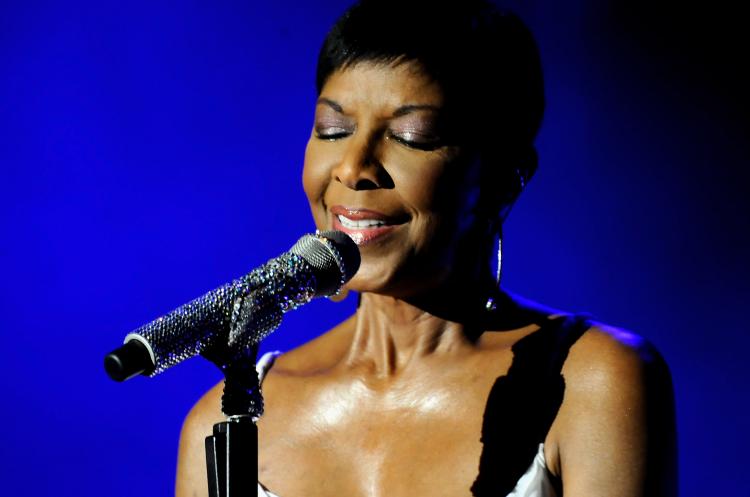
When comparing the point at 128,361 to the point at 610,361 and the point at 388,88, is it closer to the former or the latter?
the point at 388,88

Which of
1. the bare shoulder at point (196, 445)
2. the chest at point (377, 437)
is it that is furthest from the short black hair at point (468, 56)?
the bare shoulder at point (196, 445)

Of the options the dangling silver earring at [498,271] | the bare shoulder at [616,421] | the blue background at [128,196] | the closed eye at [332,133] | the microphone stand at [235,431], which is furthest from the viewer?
the blue background at [128,196]

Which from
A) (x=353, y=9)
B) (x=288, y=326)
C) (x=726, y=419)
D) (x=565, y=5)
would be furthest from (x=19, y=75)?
(x=726, y=419)

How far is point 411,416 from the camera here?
214cm

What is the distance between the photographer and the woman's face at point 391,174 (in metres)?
1.89

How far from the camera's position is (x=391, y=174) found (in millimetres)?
1899

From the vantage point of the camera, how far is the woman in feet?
6.20

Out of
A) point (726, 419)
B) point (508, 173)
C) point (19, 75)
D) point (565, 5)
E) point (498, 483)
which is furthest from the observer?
point (19, 75)

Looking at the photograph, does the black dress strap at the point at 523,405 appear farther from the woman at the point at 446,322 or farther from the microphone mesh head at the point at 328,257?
the microphone mesh head at the point at 328,257

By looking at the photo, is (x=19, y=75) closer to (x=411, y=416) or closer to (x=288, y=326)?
(x=288, y=326)

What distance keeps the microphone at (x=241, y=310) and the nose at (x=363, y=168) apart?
1.62ft

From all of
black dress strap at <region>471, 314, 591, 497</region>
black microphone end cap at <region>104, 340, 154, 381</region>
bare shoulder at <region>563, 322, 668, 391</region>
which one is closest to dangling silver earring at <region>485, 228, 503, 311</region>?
black dress strap at <region>471, 314, 591, 497</region>

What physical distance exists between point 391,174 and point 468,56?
0.30m

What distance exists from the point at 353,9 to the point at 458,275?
0.58 m
